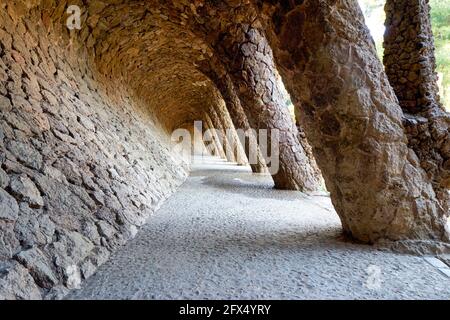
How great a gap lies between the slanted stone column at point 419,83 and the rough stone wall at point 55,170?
2580 mm

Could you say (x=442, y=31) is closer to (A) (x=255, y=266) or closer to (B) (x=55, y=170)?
Result: (A) (x=255, y=266)

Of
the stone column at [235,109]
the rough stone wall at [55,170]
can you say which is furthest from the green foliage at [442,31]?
the rough stone wall at [55,170]

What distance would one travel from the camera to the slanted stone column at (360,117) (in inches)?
96.3

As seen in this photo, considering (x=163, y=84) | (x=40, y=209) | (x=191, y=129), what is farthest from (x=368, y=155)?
(x=191, y=129)

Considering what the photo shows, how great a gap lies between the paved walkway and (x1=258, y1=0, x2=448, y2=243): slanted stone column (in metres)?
0.33

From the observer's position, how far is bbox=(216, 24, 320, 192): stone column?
17.7 ft

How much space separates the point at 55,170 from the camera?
2.60 meters

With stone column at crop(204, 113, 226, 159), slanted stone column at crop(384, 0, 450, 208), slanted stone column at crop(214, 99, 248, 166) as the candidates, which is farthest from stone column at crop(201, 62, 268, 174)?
stone column at crop(204, 113, 226, 159)

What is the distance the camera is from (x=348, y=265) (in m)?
2.21

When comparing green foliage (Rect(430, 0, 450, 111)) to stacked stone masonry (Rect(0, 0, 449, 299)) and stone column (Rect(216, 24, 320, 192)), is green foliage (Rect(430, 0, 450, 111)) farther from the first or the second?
stone column (Rect(216, 24, 320, 192))

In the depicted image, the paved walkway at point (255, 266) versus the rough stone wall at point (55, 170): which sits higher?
the rough stone wall at point (55, 170)

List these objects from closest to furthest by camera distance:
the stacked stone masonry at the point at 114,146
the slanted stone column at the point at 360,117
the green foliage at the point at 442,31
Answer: the stacked stone masonry at the point at 114,146
the slanted stone column at the point at 360,117
the green foliage at the point at 442,31

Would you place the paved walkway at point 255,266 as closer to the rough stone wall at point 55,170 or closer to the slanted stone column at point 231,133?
the rough stone wall at point 55,170

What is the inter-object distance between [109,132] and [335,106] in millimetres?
3149
